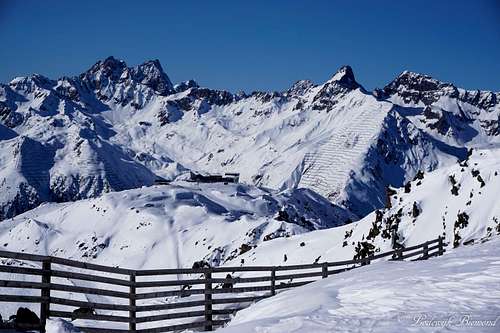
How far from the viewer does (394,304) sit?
14.7m

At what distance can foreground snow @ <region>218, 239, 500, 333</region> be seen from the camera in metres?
13.0

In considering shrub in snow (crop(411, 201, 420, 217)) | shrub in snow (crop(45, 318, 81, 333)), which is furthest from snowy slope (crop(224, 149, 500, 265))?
shrub in snow (crop(45, 318, 81, 333))

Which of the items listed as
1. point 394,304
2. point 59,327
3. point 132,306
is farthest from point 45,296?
point 394,304

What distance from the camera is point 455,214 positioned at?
145 feet

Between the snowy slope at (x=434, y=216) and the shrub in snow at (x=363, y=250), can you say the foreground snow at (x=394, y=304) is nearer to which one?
the snowy slope at (x=434, y=216)

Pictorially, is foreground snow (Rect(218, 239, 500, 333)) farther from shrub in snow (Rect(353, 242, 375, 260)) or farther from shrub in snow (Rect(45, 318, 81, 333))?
shrub in snow (Rect(353, 242, 375, 260))

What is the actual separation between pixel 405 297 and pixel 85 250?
19132 cm

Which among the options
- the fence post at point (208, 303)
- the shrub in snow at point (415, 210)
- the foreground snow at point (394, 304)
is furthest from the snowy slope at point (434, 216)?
the fence post at point (208, 303)

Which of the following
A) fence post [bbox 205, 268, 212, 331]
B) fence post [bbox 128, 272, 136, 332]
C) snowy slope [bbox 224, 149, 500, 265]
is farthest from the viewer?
snowy slope [bbox 224, 149, 500, 265]

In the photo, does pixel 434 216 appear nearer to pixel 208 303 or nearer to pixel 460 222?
pixel 460 222

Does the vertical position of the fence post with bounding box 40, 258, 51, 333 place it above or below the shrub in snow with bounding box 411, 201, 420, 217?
below

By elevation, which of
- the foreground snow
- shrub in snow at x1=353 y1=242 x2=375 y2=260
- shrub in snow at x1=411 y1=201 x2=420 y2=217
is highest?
shrub in snow at x1=411 y1=201 x2=420 y2=217

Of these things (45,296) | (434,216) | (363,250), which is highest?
(434,216)

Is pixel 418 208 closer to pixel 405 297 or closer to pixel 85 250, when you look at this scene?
pixel 405 297
